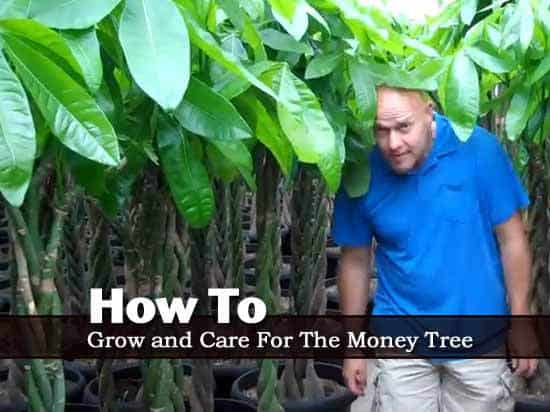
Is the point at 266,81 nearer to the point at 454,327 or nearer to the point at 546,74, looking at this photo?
the point at 546,74

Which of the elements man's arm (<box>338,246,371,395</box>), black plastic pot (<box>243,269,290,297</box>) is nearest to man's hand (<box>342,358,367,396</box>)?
man's arm (<box>338,246,371,395</box>)

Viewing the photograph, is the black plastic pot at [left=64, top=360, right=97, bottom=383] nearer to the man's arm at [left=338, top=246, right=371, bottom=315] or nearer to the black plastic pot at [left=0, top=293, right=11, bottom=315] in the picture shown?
the black plastic pot at [left=0, top=293, right=11, bottom=315]

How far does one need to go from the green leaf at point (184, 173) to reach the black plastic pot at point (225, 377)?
138 cm

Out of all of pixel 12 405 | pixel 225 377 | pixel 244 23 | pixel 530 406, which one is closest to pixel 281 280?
pixel 225 377

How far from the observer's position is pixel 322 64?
1344 millimetres

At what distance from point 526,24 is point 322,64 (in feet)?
1.01

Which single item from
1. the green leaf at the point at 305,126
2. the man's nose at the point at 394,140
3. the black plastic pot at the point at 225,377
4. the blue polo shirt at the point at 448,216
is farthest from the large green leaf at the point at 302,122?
the black plastic pot at the point at 225,377

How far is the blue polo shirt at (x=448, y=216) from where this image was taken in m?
1.60

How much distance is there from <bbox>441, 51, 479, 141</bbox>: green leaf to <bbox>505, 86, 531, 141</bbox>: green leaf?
0.22m

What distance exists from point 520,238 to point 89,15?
101cm

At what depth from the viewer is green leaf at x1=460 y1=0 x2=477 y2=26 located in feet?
5.16

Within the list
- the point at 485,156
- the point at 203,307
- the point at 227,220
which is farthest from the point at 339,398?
the point at 485,156

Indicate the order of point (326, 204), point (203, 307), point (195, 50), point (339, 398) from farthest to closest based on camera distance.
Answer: point (326, 204) < point (339, 398) < point (203, 307) < point (195, 50)

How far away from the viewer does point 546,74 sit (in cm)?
148
